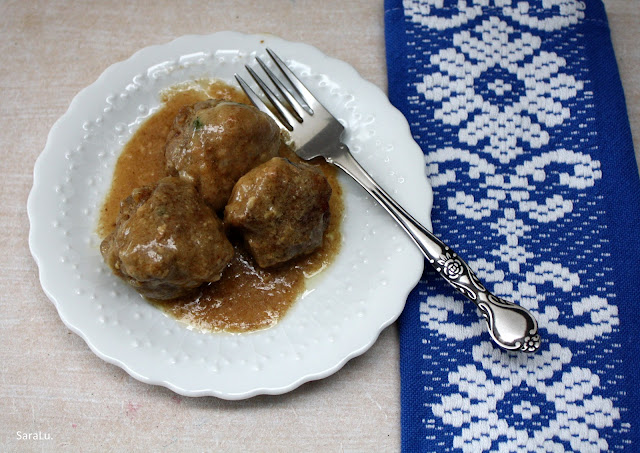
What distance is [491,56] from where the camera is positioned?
3.09 metres

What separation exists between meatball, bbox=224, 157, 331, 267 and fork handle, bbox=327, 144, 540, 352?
0.27 m

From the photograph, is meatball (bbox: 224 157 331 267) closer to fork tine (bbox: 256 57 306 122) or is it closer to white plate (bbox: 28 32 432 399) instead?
white plate (bbox: 28 32 432 399)

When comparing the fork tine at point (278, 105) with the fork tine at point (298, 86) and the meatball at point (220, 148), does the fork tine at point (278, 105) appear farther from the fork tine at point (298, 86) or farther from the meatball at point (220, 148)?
the meatball at point (220, 148)

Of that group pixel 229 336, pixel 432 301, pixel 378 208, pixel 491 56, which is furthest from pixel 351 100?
pixel 229 336

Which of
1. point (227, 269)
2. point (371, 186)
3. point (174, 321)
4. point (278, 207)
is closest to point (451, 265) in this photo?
point (371, 186)

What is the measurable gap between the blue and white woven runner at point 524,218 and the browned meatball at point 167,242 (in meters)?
0.85

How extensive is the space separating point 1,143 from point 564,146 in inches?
102

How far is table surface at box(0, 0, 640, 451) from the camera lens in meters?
2.49

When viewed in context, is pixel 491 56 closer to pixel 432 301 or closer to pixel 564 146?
pixel 564 146

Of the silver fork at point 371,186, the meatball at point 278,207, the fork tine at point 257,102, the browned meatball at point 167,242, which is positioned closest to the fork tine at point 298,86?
the silver fork at point 371,186

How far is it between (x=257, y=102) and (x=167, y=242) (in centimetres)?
85

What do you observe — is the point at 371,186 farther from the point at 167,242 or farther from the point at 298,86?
→ the point at 167,242

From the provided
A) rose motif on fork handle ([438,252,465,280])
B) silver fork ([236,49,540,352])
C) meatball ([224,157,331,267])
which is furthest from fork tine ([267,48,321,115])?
rose motif on fork handle ([438,252,465,280])

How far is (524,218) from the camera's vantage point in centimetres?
281
